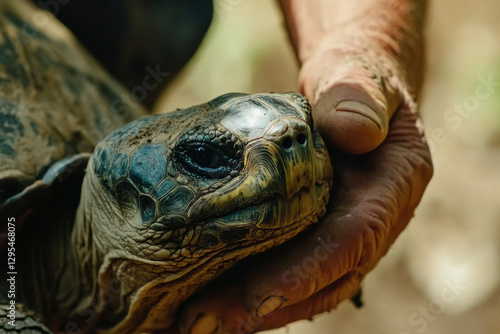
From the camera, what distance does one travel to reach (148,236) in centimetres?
125

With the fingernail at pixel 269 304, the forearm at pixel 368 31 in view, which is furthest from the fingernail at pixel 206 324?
the forearm at pixel 368 31

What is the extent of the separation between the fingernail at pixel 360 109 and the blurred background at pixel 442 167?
1932 mm

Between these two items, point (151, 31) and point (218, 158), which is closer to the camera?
point (218, 158)

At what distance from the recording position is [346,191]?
1.46 m

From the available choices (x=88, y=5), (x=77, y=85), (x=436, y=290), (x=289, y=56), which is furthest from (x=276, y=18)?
(x=77, y=85)

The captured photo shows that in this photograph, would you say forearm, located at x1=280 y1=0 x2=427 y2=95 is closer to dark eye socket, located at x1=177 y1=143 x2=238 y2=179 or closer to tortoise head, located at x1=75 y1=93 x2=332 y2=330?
tortoise head, located at x1=75 y1=93 x2=332 y2=330

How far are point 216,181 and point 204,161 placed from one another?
5cm

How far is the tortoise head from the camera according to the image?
3.69ft

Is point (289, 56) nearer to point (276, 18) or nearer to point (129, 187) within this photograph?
point (276, 18)

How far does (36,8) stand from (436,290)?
3602 millimetres

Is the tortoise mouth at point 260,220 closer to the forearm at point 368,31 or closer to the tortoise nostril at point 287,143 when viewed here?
the tortoise nostril at point 287,143

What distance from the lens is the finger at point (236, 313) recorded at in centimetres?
143

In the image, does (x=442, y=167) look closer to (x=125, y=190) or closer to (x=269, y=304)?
(x=269, y=304)

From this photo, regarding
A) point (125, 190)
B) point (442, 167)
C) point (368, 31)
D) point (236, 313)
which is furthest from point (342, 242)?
point (442, 167)
